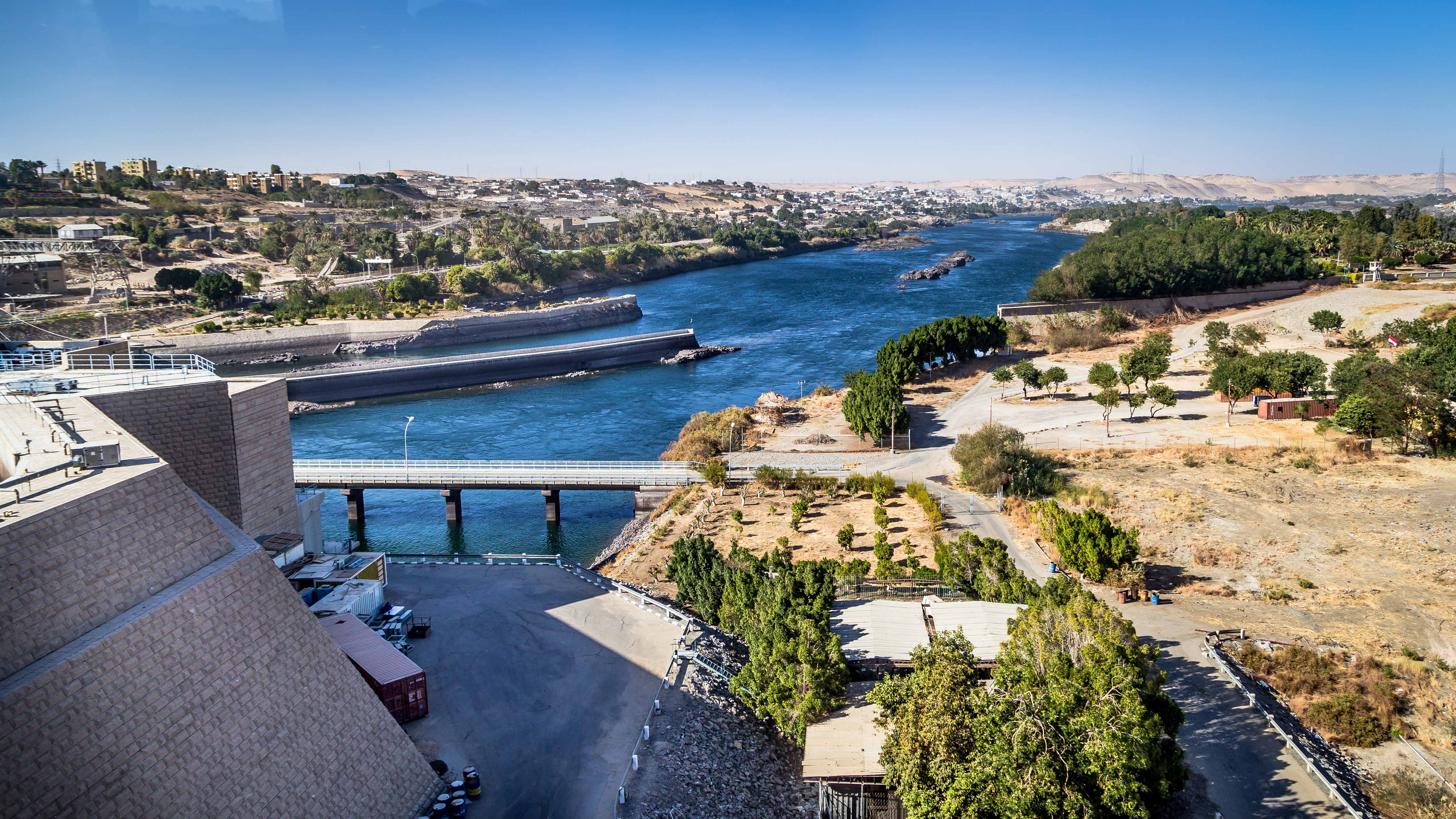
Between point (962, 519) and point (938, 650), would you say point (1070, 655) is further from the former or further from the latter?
point (962, 519)

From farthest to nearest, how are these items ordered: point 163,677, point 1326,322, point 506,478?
1. point 1326,322
2. point 506,478
3. point 163,677

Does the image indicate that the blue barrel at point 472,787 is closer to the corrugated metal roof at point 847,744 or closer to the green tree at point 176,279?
the corrugated metal roof at point 847,744

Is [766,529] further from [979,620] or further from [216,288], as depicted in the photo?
[216,288]

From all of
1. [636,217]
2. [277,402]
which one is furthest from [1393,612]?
[636,217]

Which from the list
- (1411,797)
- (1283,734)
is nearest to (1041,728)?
(1283,734)

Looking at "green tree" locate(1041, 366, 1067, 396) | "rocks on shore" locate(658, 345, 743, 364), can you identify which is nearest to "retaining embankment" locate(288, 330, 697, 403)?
"rocks on shore" locate(658, 345, 743, 364)
